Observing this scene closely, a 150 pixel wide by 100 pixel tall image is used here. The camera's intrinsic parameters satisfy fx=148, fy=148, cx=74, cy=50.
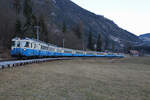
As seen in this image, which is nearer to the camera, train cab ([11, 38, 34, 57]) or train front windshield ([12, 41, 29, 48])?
train cab ([11, 38, 34, 57])

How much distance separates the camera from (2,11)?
55.1 m

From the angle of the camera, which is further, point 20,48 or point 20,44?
point 20,44

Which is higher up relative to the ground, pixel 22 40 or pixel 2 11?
pixel 2 11

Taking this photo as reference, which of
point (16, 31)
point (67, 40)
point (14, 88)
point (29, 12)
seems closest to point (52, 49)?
point (16, 31)

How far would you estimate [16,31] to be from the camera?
166ft

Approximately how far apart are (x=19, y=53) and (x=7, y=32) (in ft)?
103

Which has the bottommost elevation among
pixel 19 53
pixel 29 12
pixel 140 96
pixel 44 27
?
pixel 140 96

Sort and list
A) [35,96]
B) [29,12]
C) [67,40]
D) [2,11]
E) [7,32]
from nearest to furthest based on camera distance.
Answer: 1. [35,96]
2. [7,32]
3. [2,11]
4. [29,12]
5. [67,40]

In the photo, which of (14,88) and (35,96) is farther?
(14,88)

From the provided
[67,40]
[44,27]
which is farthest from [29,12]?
[67,40]

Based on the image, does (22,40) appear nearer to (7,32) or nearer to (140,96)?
(140,96)

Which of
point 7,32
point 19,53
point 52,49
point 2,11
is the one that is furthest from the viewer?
point 2,11

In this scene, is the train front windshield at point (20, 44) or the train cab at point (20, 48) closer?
the train cab at point (20, 48)

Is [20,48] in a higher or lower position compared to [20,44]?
lower
